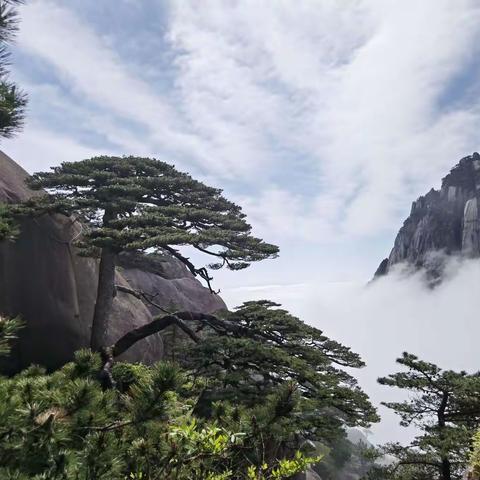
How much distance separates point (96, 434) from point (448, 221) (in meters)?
88.7

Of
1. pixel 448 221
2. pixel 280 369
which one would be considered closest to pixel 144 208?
pixel 280 369

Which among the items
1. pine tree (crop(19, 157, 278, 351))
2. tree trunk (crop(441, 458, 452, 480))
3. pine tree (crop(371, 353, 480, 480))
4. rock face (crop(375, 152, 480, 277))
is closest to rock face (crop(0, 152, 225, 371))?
pine tree (crop(19, 157, 278, 351))

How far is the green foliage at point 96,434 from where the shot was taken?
8.75 feet

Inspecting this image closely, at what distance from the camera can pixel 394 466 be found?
38.5 ft

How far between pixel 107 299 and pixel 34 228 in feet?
11.5

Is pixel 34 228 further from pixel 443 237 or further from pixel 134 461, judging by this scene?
pixel 443 237

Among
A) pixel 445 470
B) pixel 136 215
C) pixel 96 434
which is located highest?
pixel 136 215

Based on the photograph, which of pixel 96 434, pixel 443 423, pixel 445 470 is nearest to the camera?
pixel 96 434

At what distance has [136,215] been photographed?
37.7 feet

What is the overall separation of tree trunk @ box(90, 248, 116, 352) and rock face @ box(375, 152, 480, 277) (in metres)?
77.7

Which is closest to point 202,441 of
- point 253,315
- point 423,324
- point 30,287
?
point 253,315

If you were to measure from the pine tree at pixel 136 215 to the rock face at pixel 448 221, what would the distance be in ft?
249

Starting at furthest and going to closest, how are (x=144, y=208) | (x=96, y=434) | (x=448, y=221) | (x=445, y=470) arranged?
1. (x=448, y=221)
2. (x=144, y=208)
3. (x=445, y=470)
4. (x=96, y=434)

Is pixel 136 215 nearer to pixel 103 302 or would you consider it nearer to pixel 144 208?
pixel 144 208
